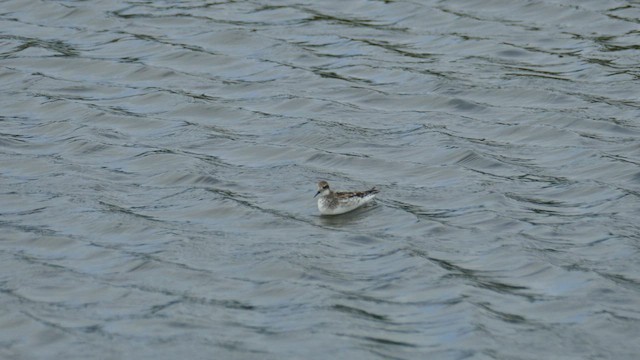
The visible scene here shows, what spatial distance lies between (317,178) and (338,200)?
2133 millimetres

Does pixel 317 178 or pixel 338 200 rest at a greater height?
pixel 338 200

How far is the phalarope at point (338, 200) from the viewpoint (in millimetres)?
19225

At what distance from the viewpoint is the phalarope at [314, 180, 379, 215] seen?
757 inches

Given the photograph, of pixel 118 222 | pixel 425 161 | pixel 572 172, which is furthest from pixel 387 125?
pixel 118 222

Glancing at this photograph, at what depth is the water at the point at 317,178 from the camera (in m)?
15.9

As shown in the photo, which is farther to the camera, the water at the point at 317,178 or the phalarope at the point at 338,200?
the phalarope at the point at 338,200

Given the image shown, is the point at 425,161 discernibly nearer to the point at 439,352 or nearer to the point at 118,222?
the point at 118,222

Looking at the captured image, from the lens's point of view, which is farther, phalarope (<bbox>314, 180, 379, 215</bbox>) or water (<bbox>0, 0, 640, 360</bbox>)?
phalarope (<bbox>314, 180, 379, 215</bbox>)

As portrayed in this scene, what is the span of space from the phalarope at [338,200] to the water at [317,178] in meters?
0.24

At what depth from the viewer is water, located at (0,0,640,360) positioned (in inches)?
627

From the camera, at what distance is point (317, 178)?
21344 mm

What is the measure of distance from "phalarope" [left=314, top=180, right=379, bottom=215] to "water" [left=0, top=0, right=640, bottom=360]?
243 millimetres

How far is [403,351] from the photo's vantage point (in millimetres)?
15094

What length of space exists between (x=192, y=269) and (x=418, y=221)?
331 centimetres
